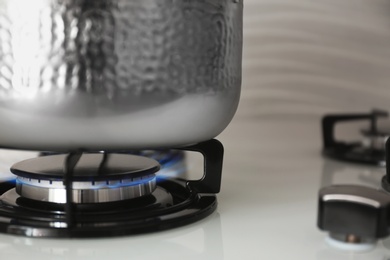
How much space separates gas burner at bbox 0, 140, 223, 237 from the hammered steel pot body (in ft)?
0.15

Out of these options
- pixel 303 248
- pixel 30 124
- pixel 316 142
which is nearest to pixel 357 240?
pixel 303 248

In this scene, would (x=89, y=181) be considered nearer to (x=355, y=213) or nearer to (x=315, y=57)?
(x=355, y=213)

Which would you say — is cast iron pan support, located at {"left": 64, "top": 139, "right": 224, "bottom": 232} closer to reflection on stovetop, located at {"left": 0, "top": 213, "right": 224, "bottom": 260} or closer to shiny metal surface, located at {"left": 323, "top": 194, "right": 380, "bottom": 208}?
reflection on stovetop, located at {"left": 0, "top": 213, "right": 224, "bottom": 260}

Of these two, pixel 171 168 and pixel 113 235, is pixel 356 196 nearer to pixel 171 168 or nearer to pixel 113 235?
pixel 113 235

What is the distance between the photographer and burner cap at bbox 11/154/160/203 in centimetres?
56

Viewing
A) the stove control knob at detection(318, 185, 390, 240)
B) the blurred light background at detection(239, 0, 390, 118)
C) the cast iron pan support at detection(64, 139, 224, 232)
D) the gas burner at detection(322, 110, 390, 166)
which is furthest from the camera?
the blurred light background at detection(239, 0, 390, 118)

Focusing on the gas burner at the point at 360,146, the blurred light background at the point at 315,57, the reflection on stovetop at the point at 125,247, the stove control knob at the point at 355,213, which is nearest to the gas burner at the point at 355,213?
the stove control knob at the point at 355,213

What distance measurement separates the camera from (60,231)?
509 millimetres

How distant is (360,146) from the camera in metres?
1.05

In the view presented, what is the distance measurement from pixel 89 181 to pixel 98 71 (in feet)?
0.39

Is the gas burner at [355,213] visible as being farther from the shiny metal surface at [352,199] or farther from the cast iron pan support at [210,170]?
the cast iron pan support at [210,170]

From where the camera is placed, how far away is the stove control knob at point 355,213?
43cm

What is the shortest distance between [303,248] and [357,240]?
0.05 meters

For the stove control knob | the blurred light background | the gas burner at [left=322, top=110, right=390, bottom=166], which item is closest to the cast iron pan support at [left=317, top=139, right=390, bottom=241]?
the stove control knob
